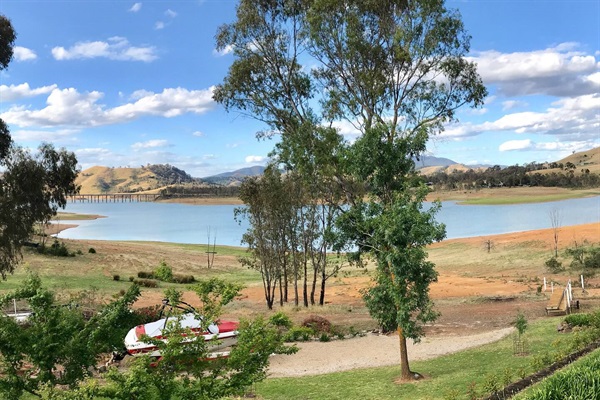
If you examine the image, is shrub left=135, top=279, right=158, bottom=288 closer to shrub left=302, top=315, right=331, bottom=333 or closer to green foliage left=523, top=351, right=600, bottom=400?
shrub left=302, top=315, right=331, bottom=333

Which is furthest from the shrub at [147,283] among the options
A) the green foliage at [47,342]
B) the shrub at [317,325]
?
the green foliage at [47,342]

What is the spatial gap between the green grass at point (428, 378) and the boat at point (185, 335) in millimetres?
2123

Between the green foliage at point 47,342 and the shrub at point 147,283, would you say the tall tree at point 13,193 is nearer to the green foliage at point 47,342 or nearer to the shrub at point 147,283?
the shrub at point 147,283

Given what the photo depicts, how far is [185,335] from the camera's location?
6828 millimetres

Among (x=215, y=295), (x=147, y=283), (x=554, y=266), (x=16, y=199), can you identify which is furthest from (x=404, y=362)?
(x=554, y=266)

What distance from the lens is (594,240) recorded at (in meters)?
44.6

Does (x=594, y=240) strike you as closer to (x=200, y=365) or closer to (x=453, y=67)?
(x=453, y=67)

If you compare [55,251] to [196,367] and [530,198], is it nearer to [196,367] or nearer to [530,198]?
[196,367]

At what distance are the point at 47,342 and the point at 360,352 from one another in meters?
13.0

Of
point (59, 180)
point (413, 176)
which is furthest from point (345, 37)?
point (59, 180)

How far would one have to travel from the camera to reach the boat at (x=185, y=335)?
7068 millimetres

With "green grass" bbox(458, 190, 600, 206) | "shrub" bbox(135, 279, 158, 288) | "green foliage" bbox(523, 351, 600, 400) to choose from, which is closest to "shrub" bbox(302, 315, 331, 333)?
"green foliage" bbox(523, 351, 600, 400)

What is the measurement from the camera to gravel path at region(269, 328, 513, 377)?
1614 centimetres

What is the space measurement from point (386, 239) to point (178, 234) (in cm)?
8014
